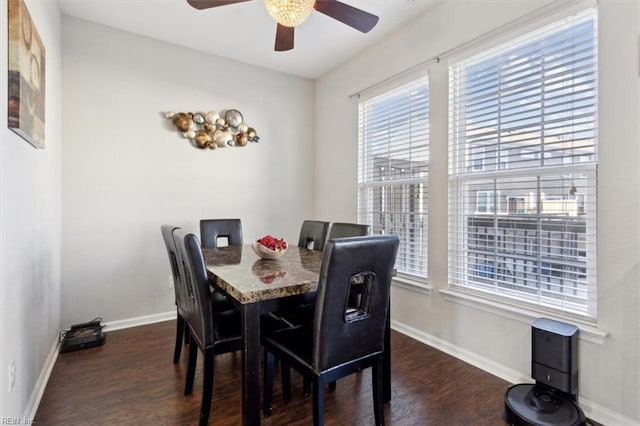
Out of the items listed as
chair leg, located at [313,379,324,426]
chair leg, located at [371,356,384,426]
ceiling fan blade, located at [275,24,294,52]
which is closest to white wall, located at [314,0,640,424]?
chair leg, located at [371,356,384,426]

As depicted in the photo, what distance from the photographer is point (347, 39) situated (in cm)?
324

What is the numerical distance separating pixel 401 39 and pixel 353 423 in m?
3.05

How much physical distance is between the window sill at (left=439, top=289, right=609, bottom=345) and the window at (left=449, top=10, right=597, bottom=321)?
0.16 feet

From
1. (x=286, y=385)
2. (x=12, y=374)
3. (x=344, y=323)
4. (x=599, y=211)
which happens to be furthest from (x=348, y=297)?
(x=12, y=374)

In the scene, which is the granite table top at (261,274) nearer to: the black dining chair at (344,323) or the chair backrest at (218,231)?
the black dining chair at (344,323)

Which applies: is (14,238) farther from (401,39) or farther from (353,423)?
(401,39)

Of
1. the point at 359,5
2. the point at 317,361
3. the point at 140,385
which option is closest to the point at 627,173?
the point at 317,361

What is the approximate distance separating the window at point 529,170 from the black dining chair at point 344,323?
118 centimetres

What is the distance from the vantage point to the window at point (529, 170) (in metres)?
1.90

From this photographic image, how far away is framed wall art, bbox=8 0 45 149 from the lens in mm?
1501

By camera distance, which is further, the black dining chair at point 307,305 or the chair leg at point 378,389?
the black dining chair at point 307,305

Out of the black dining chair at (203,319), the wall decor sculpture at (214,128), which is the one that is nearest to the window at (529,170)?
the black dining chair at (203,319)

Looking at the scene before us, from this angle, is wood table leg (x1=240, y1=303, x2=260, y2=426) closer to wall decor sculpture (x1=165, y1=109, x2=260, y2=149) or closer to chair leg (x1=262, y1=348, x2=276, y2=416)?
chair leg (x1=262, y1=348, x2=276, y2=416)

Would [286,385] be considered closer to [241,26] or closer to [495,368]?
[495,368]
